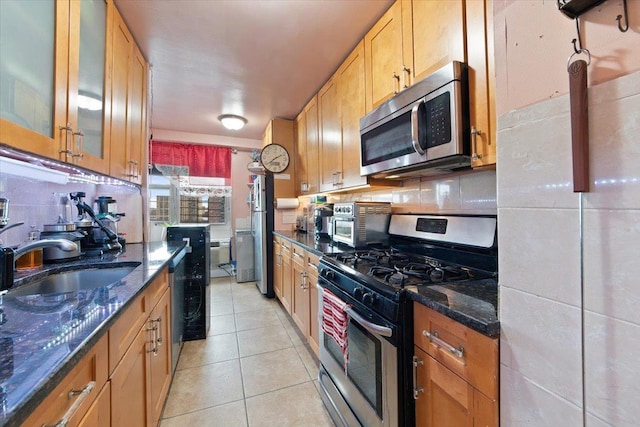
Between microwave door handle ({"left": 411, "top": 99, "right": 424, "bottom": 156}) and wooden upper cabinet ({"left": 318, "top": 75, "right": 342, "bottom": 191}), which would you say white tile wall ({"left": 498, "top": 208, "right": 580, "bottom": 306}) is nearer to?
microwave door handle ({"left": 411, "top": 99, "right": 424, "bottom": 156})

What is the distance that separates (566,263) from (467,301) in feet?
1.12

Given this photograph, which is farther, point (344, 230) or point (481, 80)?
point (344, 230)

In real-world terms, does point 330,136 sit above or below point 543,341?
above

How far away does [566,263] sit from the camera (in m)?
0.61

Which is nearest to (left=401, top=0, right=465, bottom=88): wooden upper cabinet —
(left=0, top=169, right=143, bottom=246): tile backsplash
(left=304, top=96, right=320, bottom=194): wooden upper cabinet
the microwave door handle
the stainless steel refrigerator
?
the microwave door handle

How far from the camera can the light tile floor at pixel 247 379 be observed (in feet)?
5.15

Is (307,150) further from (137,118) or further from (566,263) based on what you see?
(566,263)

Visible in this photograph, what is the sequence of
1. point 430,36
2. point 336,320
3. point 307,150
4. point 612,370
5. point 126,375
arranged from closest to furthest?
point 612,370 < point 126,375 < point 430,36 < point 336,320 < point 307,150

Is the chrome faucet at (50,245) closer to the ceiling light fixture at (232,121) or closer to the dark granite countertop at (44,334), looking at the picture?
the dark granite countertop at (44,334)

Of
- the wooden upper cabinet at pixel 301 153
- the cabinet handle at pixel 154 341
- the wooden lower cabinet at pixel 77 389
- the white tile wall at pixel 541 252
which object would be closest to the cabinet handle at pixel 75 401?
the wooden lower cabinet at pixel 77 389

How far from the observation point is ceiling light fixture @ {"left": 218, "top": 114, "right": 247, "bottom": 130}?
3584mm

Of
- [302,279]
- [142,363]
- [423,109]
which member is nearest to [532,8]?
[423,109]

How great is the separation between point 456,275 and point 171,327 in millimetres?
1771

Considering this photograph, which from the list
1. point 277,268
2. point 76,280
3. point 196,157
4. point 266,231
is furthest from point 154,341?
point 196,157
